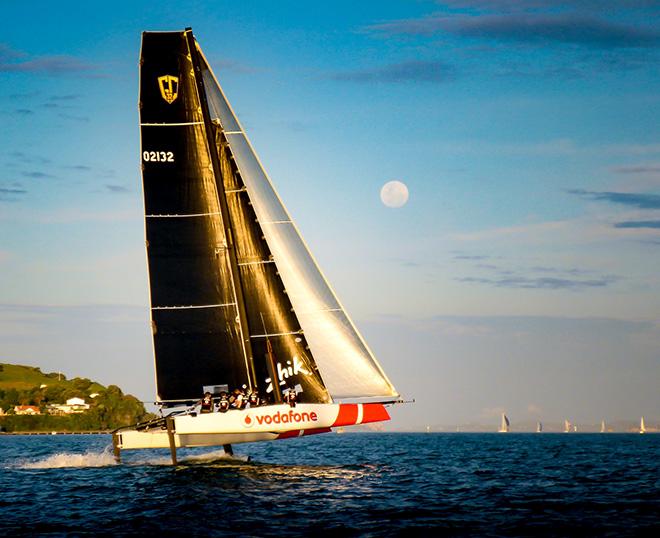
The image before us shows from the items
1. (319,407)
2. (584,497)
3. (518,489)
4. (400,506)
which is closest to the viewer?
(400,506)

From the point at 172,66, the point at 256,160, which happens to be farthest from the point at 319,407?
the point at 172,66

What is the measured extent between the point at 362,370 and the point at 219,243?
27.3ft

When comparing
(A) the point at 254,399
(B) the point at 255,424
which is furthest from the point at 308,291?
(B) the point at 255,424

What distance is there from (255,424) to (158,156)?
12334 mm

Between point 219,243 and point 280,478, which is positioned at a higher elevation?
point 219,243

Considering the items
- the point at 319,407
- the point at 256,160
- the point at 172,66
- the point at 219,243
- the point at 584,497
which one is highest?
the point at 172,66

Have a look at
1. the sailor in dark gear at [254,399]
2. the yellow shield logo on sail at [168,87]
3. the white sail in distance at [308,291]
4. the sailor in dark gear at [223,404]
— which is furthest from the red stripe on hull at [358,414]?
the yellow shield logo on sail at [168,87]

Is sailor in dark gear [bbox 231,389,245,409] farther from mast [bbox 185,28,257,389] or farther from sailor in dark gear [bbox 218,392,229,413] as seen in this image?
mast [bbox 185,28,257,389]

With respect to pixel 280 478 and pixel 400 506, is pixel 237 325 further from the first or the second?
pixel 400 506

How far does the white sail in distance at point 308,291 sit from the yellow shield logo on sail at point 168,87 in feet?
4.75

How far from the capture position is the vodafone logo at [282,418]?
35750 millimetres

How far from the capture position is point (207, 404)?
3728cm

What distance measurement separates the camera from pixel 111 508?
2742 cm

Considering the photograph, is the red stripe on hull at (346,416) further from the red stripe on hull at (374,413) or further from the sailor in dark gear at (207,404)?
the sailor in dark gear at (207,404)
